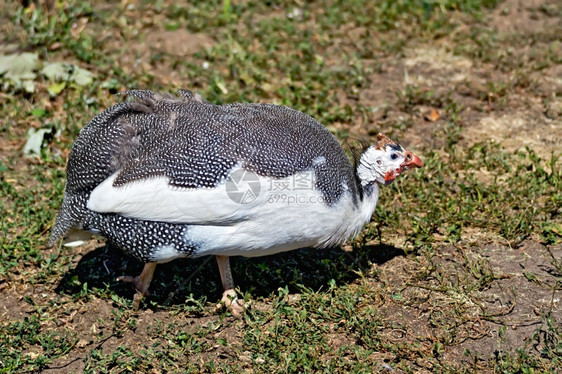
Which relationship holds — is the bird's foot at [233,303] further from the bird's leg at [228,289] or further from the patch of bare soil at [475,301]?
the patch of bare soil at [475,301]

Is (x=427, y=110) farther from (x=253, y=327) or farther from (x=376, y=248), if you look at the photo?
(x=253, y=327)

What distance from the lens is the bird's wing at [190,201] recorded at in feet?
11.3

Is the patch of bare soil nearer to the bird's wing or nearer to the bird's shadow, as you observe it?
the bird's shadow

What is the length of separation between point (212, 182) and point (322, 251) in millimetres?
1111

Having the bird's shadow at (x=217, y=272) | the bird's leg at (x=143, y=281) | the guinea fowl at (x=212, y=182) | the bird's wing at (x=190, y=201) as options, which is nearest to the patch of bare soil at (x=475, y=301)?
the bird's shadow at (x=217, y=272)

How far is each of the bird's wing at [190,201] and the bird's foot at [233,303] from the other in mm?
561

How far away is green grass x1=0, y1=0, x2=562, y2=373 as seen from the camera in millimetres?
3576

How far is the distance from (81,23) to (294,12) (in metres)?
1.90

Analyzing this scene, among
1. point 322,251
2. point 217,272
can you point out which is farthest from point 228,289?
point 322,251

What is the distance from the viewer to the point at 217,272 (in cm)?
419

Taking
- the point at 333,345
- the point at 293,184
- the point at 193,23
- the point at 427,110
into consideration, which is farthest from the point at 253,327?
the point at 193,23

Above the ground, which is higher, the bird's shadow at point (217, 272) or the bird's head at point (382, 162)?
the bird's head at point (382, 162)

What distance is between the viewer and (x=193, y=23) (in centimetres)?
626

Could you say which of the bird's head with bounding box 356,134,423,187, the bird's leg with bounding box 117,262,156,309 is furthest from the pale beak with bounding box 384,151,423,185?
the bird's leg with bounding box 117,262,156,309
